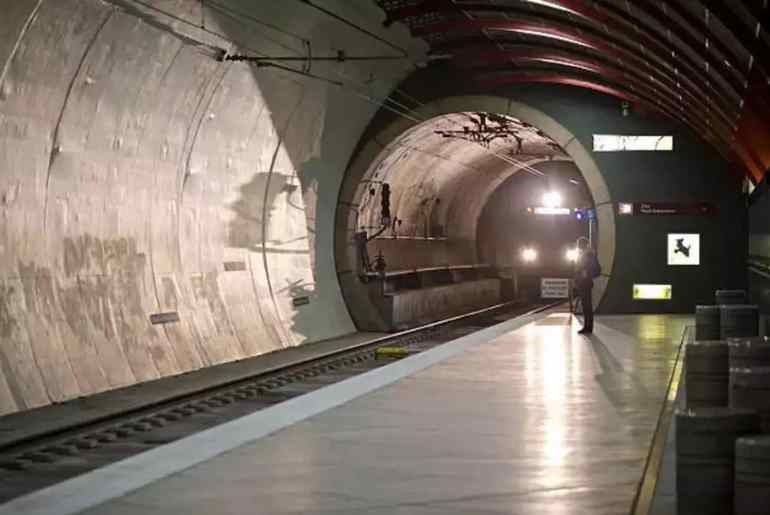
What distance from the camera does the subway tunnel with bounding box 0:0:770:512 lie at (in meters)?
14.9

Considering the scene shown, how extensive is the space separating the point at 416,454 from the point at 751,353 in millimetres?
2615

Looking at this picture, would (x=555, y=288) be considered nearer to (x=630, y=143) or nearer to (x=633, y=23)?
(x=630, y=143)

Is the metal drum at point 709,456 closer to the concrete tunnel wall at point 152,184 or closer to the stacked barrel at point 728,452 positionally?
the stacked barrel at point 728,452

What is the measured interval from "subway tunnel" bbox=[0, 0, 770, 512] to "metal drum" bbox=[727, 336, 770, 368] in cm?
267

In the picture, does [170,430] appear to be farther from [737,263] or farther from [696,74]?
[737,263]

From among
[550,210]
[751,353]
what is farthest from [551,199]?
[751,353]

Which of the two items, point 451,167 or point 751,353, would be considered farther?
point 451,167

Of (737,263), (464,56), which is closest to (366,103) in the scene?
(464,56)

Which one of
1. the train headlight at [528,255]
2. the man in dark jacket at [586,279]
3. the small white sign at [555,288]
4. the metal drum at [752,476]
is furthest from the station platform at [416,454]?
the train headlight at [528,255]

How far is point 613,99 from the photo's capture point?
27266 mm

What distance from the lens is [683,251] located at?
27.3 m

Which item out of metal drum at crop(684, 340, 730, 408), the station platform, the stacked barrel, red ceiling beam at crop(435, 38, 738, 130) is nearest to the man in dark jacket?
red ceiling beam at crop(435, 38, 738, 130)

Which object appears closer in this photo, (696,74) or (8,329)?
(8,329)

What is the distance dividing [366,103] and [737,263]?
7.88 m
